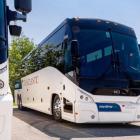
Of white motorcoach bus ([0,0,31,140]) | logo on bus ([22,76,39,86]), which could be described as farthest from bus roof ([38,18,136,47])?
white motorcoach bus ([0,0,31,140])

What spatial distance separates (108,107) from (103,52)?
1768 mm

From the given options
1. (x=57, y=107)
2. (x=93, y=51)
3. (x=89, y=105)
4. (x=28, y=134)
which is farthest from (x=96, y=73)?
(x=28, y=134)

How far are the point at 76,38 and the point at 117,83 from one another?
6.21ft

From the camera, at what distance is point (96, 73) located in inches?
471

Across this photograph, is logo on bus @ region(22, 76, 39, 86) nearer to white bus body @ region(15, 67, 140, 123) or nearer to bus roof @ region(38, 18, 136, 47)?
white bus body @ region(15, 67, 140, 123)

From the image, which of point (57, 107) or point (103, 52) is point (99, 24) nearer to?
point (103, 52)

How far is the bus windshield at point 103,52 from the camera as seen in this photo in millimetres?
11995

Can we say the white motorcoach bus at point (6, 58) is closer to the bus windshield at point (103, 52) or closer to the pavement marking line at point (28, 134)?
the pavement marking line at point (28, 134)

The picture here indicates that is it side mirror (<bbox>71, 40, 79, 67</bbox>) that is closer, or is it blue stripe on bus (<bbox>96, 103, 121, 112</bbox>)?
blue stripe on bus (<bbox>96, 103, 121, 112</bbox>)

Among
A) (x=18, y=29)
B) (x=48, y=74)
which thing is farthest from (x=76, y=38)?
(x=18, y=29)

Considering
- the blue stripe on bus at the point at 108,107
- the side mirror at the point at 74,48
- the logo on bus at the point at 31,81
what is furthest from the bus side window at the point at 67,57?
the logo on bus at the point at 31,81

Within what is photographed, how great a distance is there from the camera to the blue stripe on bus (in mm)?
11673

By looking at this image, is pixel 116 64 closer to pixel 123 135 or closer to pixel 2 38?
pixel 123 135

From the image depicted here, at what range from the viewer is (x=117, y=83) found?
12.1 meters
